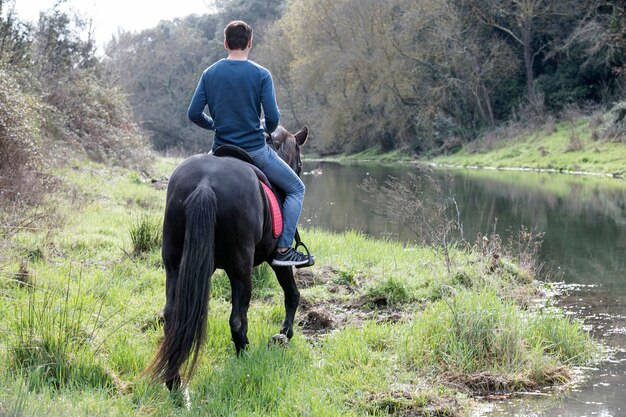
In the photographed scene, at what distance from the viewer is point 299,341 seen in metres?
6.43

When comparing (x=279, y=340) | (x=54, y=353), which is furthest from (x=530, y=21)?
(x=54, y=353)

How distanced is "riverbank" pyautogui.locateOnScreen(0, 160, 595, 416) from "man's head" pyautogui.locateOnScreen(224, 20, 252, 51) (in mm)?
2379

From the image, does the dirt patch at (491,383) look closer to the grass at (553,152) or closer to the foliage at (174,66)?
the grass at (553,152)

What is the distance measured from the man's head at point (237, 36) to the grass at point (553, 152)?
22779 millimetres

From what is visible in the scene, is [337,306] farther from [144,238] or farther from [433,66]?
[433,66]

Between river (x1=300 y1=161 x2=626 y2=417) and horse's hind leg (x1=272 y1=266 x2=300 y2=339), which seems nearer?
river (x1=300 y1=161 x2=626 y2=417)

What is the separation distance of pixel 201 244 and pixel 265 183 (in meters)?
1.34

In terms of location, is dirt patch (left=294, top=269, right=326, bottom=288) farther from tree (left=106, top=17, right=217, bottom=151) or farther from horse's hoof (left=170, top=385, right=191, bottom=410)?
tree (left=106, top=17, right=217, bottom=151)

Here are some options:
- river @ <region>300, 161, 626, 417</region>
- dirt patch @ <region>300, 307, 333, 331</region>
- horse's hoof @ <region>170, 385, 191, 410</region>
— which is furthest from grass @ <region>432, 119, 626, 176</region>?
horse's hoof @ <region>170, 385, 191, 410</region>

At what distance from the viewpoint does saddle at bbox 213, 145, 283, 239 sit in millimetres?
6055

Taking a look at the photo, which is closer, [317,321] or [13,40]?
[317,321]

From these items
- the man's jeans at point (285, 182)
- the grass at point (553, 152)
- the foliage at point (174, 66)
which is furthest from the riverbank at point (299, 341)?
the foliage at point (174, 66)

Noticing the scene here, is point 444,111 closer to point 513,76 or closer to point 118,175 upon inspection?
point 513,76

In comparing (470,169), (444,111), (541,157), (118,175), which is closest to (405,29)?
(444,111)
